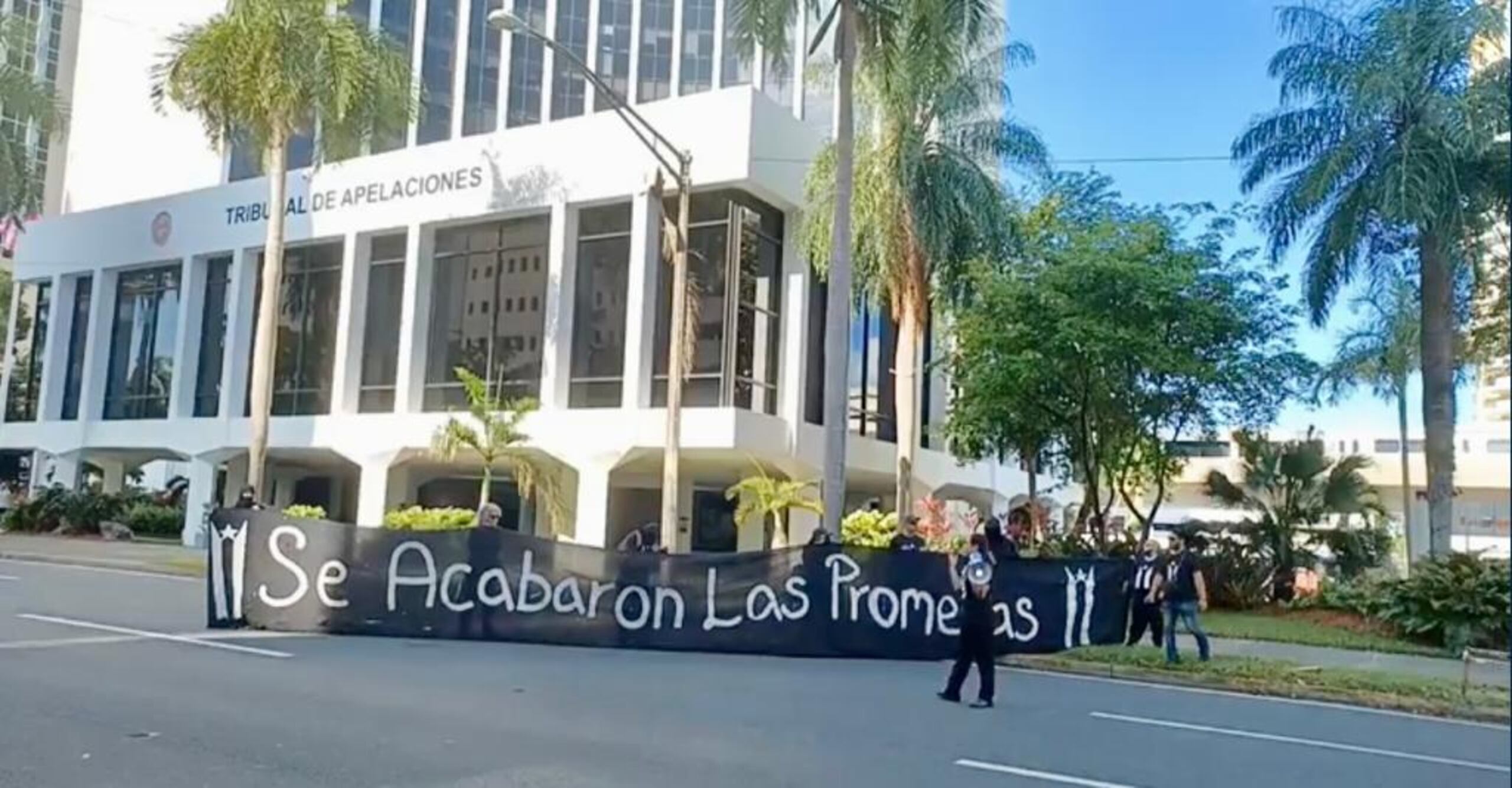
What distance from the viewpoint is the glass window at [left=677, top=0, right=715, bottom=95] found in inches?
2151

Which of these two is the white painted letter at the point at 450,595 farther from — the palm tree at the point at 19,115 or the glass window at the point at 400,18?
the glass window at the point at 400,18

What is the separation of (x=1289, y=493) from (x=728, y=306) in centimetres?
1211

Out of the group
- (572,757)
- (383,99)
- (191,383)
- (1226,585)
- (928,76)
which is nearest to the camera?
(572,757)

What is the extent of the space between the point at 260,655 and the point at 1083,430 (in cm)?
1625

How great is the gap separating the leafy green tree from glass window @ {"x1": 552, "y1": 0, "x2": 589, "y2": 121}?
110 ft

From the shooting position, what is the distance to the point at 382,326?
32.2 meters

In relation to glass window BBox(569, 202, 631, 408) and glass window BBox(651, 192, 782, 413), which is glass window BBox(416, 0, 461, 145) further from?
glass window BBox(651, 192, 782, 413)

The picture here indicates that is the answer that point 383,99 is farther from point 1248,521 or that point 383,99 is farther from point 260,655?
point 1248,521

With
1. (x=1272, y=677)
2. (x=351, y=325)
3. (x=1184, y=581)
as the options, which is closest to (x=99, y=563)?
(x=351, y=325)

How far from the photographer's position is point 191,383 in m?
35.6

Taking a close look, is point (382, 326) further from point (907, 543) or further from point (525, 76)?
point (525, 76)

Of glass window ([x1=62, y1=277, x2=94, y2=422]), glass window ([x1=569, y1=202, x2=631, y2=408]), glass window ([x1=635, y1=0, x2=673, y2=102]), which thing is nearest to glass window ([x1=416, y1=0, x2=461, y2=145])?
glass window ([x1=635, y1=0, x2=673, y2=102])

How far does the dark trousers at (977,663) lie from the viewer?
35.4ft

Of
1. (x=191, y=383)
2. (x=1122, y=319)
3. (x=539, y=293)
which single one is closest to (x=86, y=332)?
(x=191, y=383)
